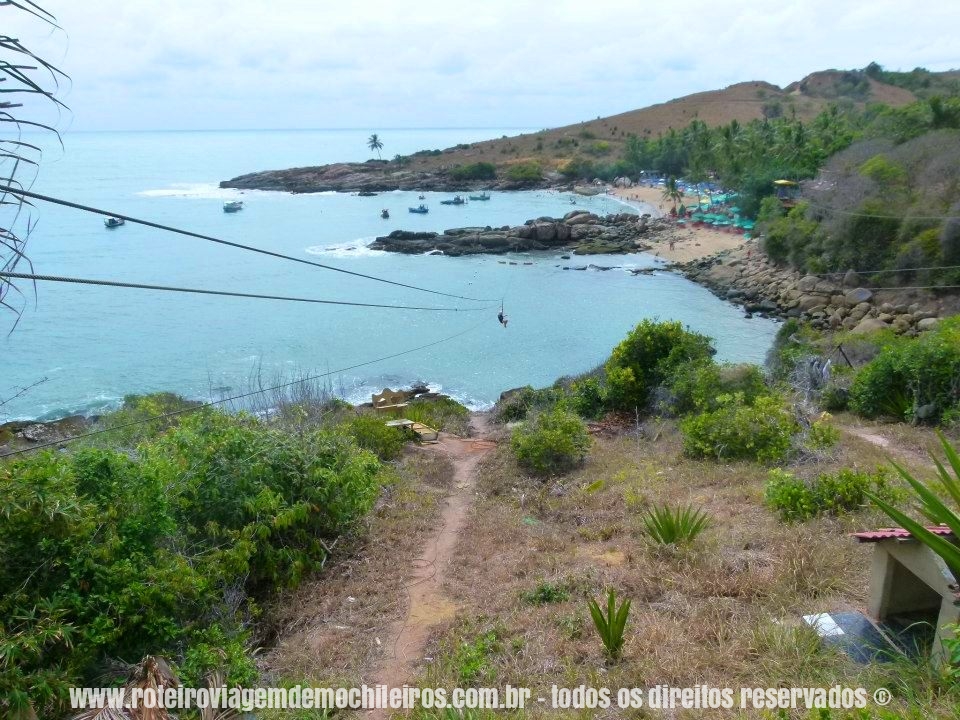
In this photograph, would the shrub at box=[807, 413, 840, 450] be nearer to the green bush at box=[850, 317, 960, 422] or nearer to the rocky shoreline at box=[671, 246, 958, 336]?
the green bush at box=[850, 317, 960, 422]

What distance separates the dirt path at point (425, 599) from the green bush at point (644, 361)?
4.83 meters

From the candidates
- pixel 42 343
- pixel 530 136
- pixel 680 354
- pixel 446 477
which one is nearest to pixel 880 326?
pixel 680 354

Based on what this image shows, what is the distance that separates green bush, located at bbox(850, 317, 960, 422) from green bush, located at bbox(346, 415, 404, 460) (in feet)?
27.6

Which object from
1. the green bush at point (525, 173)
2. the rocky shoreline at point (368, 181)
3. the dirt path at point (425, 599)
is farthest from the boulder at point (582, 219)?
the dirt path at point (425, 599)

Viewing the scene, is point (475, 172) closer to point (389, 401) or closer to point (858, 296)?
point (858, 296)

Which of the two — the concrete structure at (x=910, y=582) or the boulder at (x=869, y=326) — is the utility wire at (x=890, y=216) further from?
the concrete structure at (x=910, y=582)

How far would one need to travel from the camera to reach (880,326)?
2602 centimetres

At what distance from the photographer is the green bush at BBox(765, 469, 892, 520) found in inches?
286

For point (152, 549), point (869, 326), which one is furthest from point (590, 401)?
point (869, 326)

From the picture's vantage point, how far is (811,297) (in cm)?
3212

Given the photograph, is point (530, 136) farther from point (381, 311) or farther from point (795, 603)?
point (795, 603)

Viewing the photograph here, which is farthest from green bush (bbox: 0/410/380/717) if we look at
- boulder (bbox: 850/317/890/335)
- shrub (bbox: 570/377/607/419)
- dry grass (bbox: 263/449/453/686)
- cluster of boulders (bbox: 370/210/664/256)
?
cluster of boulders (bbox: 370/210/664/256)

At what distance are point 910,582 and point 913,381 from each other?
8467 mm

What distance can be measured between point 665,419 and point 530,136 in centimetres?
10308
